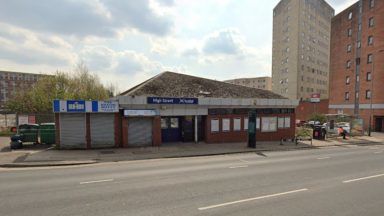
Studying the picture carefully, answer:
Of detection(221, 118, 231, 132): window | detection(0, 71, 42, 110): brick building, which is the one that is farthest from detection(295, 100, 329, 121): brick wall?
detection(0, 71, 42, 110): brick building

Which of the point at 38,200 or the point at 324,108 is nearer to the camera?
the point at 38,200

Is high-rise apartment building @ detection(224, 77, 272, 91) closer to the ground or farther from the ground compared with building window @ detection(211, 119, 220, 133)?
farther from the ground

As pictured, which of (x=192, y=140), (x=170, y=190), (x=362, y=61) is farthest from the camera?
(x=362, y=61)

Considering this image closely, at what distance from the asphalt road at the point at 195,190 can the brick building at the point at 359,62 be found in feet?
114

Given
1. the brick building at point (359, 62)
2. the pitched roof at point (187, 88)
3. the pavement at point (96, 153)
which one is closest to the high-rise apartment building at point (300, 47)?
the brick building at point (359, 62)

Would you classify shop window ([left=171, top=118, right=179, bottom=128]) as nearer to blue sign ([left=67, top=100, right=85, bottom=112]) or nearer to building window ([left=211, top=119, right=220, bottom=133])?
building window ([left=211, top=119, right=220, bottom=133])

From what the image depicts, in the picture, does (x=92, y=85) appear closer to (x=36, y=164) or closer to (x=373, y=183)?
(x=36, y=164)

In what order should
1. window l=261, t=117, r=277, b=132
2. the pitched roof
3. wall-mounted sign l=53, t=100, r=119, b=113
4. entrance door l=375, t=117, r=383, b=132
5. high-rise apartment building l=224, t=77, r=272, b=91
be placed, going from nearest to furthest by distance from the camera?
1. wall-mounted sign l=53, t=100, r=119, b=113
2. the pitched roof
3. window l=261, t=117, r=277, b=132
4. entrance door l=375, t=117, r=383, b=132
5. high-rise apartment building l=224, t=77, r=272, b=91

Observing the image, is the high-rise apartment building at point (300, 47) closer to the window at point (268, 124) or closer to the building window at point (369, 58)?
the building window at point (369, 58)

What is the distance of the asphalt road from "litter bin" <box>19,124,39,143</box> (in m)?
6.90

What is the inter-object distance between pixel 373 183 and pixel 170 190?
779 centimetres

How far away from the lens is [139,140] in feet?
59.2

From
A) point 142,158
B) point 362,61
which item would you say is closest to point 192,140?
point 142,158

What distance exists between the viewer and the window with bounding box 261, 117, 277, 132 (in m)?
22.2
